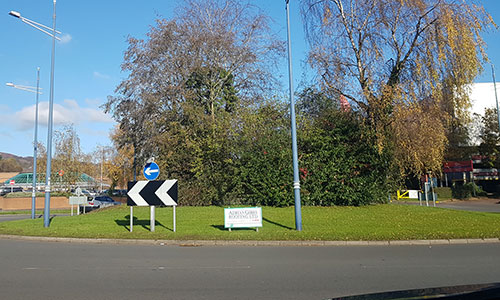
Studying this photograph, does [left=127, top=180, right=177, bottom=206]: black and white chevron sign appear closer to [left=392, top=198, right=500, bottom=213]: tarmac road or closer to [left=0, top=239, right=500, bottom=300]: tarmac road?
[left=0, top=239, right=500, bottom=300]: tarmac road

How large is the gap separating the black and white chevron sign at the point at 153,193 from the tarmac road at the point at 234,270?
259cm

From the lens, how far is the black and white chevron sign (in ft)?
46.4

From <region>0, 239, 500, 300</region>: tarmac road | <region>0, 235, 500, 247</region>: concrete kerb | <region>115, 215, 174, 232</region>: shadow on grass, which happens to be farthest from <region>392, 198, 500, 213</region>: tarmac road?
<region>115, 215, 174, 232</region>: shadow on grass

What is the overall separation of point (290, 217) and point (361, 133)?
695 centimetres

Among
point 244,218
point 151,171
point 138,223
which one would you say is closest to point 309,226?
point 244,218

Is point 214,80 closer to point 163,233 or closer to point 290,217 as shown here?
point 290,217

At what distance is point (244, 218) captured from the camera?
14.1 meters

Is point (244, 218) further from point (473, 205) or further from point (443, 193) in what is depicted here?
point (443, 193)

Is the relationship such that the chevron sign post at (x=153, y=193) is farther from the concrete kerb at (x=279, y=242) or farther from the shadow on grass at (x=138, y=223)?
the concrete kerb at (x=279, y=242)

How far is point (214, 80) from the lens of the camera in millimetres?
27594

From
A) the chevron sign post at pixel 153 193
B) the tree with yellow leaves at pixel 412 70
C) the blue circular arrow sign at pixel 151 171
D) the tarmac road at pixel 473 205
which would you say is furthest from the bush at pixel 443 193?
the blue circular arrow sign at pixel 151 171

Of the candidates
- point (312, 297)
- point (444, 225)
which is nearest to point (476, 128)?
point (444, 225)

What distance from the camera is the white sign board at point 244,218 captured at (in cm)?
1401

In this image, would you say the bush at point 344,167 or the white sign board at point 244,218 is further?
the bush at point 344,167
